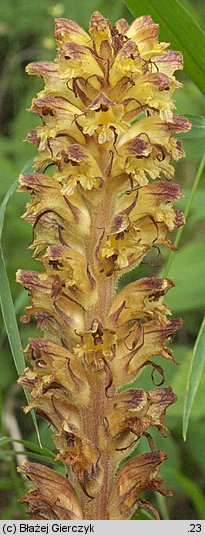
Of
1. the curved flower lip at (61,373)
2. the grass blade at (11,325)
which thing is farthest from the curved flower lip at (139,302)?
the grass blade at (11,325)

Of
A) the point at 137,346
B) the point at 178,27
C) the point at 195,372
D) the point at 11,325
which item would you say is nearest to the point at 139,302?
the point at 137,346

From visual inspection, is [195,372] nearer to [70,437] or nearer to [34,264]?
[70,437]

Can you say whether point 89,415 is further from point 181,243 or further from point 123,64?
point 181,243

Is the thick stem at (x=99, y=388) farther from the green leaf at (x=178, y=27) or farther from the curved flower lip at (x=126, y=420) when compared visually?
the green leaf at (x=178, y=27)

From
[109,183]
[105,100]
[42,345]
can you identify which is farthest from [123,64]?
[42,345]

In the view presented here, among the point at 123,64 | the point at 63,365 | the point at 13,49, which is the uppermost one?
the point at 13,49
